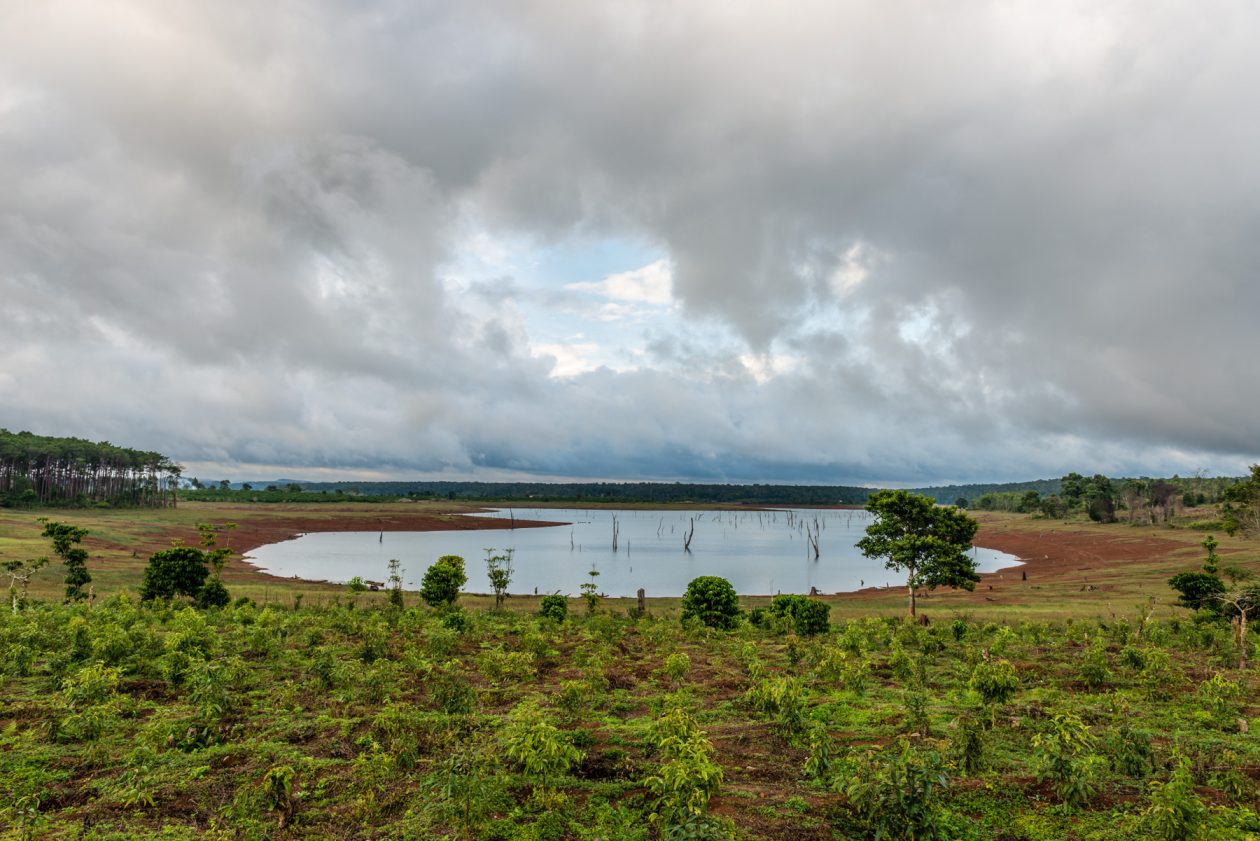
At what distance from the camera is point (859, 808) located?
8.77 m

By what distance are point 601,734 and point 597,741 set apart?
0.43 m

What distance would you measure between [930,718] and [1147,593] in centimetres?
5187

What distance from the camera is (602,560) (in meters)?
97.1

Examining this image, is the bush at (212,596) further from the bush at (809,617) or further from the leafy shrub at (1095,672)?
the leafy shrub at (1095,672)

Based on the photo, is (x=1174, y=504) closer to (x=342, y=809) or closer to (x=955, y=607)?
(x=955, y=607)

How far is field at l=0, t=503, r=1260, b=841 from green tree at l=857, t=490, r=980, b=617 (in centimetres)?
1110

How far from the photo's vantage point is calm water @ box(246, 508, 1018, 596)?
72.7 meters

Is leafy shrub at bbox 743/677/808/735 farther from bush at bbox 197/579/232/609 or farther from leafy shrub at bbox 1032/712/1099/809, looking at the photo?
bush at bbox 197/579/232/609

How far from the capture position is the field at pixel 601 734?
9344mm

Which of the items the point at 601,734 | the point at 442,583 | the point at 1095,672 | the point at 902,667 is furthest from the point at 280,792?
the point at 442,583

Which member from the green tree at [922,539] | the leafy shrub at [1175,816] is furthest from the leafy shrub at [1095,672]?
the green tree at [922,539]

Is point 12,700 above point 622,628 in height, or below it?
above

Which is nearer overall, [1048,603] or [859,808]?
[859,808]

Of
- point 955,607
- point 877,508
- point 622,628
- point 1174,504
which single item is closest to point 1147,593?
point 955,607
